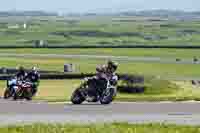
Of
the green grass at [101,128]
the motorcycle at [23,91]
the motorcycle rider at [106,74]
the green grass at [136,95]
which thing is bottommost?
the green grass at [136,95]

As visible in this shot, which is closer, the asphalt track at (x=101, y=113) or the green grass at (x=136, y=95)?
the asphalt track at (x=101, y=113)

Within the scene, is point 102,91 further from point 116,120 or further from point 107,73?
point 116,120

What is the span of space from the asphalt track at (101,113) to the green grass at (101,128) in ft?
4.10

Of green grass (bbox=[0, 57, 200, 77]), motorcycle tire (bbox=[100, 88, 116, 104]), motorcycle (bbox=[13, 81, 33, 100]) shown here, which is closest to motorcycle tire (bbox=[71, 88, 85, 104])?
motorcycle tire (bbox=[100, 88, 116, 104])

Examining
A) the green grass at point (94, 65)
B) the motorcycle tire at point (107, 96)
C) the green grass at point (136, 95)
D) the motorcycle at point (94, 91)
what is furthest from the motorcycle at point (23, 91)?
the green grass at point (94, 65)

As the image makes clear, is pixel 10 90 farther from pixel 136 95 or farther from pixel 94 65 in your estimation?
pixel 94 65

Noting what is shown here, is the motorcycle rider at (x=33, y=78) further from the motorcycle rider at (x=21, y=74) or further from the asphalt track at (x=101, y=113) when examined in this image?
the asphalt track at (x=101, y=113)

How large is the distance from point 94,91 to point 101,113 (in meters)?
4.30

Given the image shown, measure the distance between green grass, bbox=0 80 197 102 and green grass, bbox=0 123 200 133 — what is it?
733 cm

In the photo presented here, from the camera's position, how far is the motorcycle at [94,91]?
2292cm

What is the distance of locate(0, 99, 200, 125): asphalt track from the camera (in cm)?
1755

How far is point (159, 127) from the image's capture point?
15.7 metres

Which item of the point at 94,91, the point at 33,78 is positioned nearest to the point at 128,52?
the point at 33,78

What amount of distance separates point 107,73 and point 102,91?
0.76m
